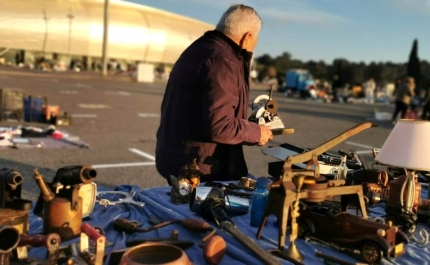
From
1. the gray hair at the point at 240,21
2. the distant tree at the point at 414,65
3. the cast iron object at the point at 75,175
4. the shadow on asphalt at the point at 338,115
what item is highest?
the distant tree at the point at 414,65

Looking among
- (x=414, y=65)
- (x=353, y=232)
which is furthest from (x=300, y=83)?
(x=353, y=232)

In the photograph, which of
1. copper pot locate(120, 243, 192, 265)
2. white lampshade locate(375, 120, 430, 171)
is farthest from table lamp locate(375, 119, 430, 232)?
copper pot locate(120, 243, 192, 265)

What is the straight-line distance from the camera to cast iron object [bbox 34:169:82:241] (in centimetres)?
153

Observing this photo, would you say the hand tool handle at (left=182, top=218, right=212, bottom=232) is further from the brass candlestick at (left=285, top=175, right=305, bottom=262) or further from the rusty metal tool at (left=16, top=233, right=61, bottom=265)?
the rusty metal tool at (left=16, top=233, right=61, bottom=265)

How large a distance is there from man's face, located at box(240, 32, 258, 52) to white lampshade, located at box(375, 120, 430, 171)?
1014 mm

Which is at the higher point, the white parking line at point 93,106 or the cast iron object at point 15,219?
the cast iron object at point 15,219

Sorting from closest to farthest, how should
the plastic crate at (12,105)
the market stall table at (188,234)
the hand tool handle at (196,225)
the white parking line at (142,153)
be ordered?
the market stall table at (188,234), the hand tool handle at (196,225), the white parking line at (142,153), the plastic crate at (12,105)

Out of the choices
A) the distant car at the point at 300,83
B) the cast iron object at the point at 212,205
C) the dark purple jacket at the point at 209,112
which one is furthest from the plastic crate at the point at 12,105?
the distant car at the point at 300,83

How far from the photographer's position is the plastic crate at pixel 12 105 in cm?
877

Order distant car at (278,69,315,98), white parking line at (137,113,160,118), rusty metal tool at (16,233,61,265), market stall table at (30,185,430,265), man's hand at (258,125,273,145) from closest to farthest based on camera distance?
rusty metal tool at (16,233,61,265)
market stall table at (30,185,430,265)
man's hand at (258,125,273,145)
white parking line at (137,113,160,118)
distant car at (278,69,315,98)

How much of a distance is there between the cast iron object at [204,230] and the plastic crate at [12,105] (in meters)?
7.86

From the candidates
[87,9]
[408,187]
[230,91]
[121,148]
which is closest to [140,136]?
[121,148]

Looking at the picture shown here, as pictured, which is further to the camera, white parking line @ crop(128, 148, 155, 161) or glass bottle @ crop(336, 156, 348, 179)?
white parking line @ crop(128, 148, 155, 161)

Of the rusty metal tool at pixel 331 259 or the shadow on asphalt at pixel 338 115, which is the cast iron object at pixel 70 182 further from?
the shadow on asphalt at pixel 338 115
